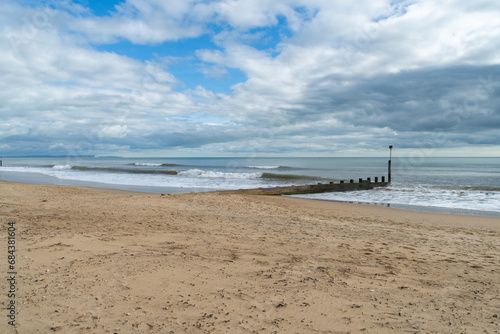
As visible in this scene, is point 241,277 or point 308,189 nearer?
point 241,277

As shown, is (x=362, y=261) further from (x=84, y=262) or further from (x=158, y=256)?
(x=84, y=262)

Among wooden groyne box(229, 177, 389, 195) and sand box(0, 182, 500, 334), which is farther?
wooden groyne box(229, 177, 389, 195)

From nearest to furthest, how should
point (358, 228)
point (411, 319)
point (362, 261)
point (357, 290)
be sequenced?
point (411, 319) → point (357, 290) → point (362, 261) → point (358, 228)

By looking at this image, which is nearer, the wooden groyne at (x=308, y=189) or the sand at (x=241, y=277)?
the sand at (x=241, y=277)

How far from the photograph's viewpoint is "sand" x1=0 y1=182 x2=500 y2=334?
11.2ft

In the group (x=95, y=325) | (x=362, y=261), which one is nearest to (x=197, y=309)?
(x=95, y=325)

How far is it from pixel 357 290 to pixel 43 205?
35.3ft

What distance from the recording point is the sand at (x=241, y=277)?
341 centimetres

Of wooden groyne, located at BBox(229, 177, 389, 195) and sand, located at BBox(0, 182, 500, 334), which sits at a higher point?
wooden groyne, located at BBox(229, 177, 389, 195)

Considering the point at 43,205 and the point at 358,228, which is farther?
the point at 43,205

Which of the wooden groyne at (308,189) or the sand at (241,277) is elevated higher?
the wooden groyne at (308,189)

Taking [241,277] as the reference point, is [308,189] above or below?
above

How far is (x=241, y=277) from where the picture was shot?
466cm

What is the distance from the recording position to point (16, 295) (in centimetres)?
371
